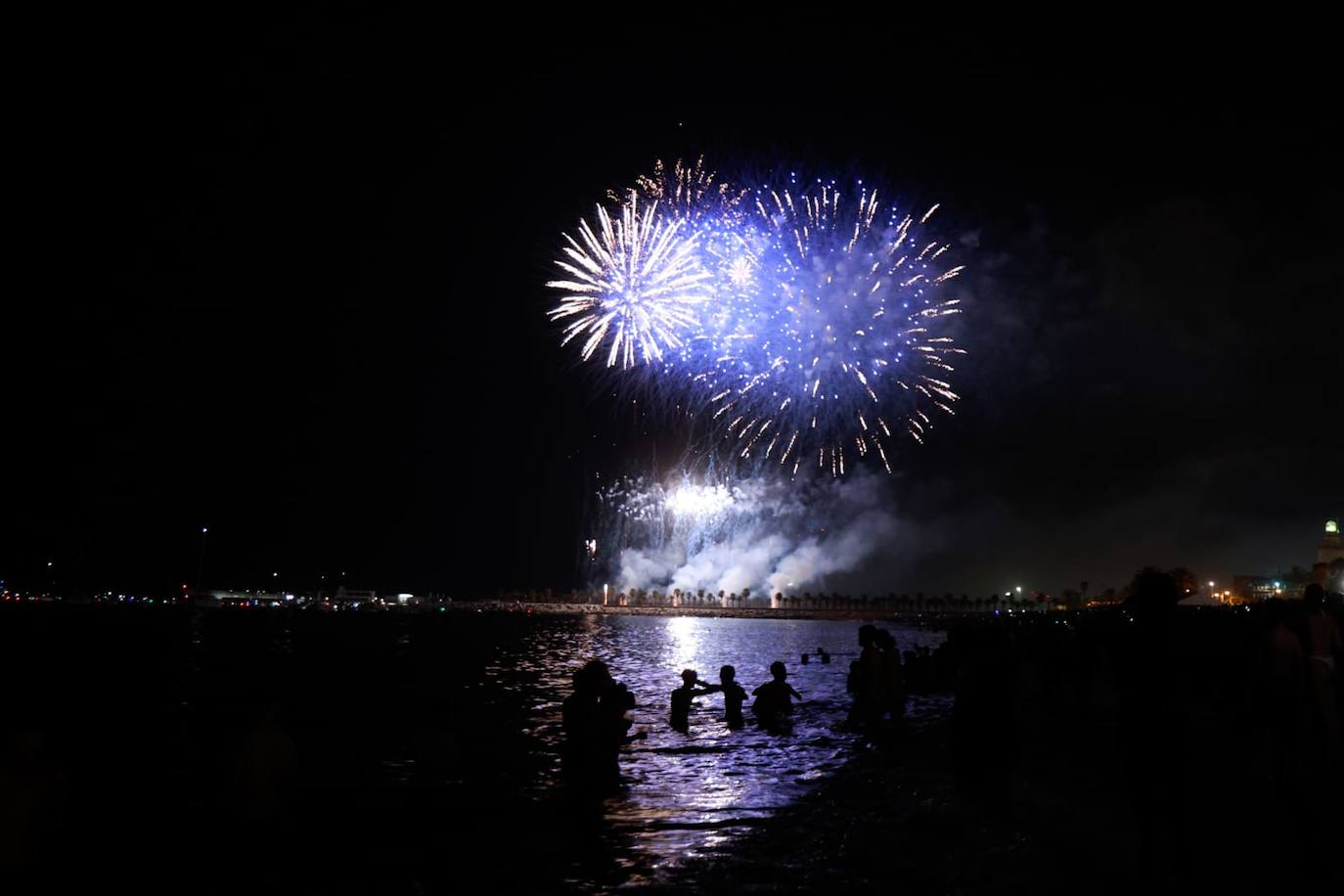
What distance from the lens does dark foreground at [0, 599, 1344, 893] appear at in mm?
8352

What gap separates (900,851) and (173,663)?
4754 cm

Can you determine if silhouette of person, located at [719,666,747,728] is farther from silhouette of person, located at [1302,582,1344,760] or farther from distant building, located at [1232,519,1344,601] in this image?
distant building, located at [1232,519,1344,601]

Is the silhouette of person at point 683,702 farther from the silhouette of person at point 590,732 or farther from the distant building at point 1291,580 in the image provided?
the distant building at point 1291,580

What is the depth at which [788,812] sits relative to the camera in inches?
486

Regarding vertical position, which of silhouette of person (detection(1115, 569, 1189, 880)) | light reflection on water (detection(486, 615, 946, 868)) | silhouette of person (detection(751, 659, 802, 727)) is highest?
silhouette of person (detection(1115, 569, 1189, 880))

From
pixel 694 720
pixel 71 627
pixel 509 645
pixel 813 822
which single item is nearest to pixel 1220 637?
pixel 694 720

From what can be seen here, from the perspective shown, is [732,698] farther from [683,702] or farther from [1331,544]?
[1331,544]

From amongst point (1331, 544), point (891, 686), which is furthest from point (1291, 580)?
point (891, 686)

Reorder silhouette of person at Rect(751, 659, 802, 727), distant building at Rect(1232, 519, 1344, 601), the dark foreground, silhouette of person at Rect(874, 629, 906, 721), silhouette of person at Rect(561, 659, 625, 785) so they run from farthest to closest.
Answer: distant building at Rect(1232, 519, 1344, 601) < silhouette of person at Rect(751, 659, 802, 727) < silhouette of person at Rect(874, 629, 906, 721) < silhouette of person at Rect(561, 659, 625, 785) < the dark foreground

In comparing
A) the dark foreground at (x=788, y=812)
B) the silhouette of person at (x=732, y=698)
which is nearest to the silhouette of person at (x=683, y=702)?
the silhouette of person at (x=732, y=698)

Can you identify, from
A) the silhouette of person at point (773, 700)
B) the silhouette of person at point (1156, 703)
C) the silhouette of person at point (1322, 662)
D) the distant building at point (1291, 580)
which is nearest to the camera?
the silhouette of person at point (1156, 703)

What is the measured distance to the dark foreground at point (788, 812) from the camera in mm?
8352

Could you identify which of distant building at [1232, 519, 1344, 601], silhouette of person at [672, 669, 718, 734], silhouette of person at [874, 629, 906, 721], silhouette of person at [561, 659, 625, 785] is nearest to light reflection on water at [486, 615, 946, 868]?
silhouette of person at [672, 669, 718, 734]

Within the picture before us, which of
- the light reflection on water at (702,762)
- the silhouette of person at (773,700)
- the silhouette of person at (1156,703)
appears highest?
the silhouette of person at (1156,703)
